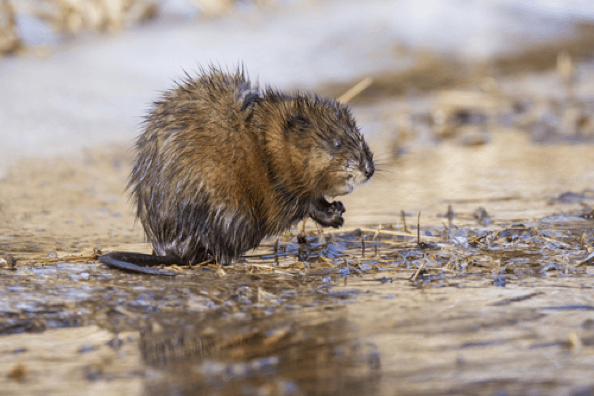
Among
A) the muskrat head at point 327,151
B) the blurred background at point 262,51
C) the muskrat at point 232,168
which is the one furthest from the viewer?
the blurred background at point 262,51

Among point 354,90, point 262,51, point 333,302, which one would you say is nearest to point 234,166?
point 333,302

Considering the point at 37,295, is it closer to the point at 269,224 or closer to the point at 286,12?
the point at 269,224

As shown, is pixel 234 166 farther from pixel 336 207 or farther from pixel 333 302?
pixel 333 302

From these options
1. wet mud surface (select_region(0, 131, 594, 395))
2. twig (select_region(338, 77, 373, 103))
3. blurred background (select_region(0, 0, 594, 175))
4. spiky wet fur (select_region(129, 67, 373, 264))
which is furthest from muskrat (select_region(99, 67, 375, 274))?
blurred background (select_region(0, 0, 594, 175))

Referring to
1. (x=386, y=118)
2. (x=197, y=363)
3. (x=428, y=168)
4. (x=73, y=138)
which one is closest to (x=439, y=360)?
(x=197, y=363)


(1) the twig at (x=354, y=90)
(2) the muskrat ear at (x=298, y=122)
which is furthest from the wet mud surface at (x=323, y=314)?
(1) the twig at (x=354, y=90)

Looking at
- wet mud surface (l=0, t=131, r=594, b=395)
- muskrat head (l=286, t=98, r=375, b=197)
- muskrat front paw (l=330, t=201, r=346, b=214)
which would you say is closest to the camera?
A: wet mud surface (l=0, t=131, r=594, b=395)

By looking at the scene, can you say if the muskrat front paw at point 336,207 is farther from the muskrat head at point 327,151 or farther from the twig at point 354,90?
the twig at point 354,90

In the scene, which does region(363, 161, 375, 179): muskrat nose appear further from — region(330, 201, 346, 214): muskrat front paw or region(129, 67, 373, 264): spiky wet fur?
region(330, 201, 346, 214): muskrat front paw
